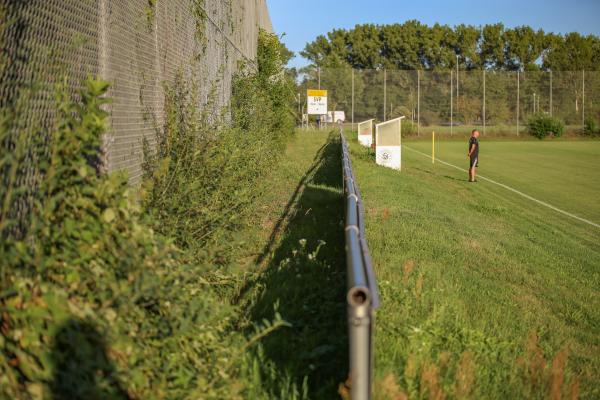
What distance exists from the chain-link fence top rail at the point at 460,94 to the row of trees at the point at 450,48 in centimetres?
3527

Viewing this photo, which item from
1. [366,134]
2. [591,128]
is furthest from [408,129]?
[366,134]

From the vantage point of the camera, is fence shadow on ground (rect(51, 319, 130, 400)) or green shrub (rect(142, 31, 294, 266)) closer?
fence shadow on ground (rect(51, 319, 130, 400))

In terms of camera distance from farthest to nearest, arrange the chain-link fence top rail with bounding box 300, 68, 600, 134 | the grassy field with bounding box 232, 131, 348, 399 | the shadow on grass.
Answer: the chain-link fence top rail with bounding box 300, 68, 600, 134
the shadow on grass
the grassy field with bounding box 232, 131, 348, 399

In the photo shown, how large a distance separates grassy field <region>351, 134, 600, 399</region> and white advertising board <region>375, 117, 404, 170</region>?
689 cm

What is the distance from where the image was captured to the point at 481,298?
696 centimetres

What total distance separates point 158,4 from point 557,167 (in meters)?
23.5

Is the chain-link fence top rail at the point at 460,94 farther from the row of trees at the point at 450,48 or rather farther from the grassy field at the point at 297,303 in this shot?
the grassy field at the point at 297,303

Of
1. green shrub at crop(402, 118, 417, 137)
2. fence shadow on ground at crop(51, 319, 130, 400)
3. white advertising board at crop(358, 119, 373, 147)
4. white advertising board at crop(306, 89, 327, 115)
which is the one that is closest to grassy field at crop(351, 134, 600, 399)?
fence shadow on ground at crop(51, 319, 130, 400)

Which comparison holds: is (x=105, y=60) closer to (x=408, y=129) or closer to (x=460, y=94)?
(x=408, y=129)

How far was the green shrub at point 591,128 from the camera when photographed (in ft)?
189

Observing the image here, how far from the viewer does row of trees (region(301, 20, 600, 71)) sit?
4090 inches

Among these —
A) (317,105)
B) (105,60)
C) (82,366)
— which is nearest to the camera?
(82,366)

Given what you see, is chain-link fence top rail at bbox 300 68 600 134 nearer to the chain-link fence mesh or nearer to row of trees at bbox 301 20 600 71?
row of trees at bbox 301 20 600 71

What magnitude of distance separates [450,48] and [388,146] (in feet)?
294
